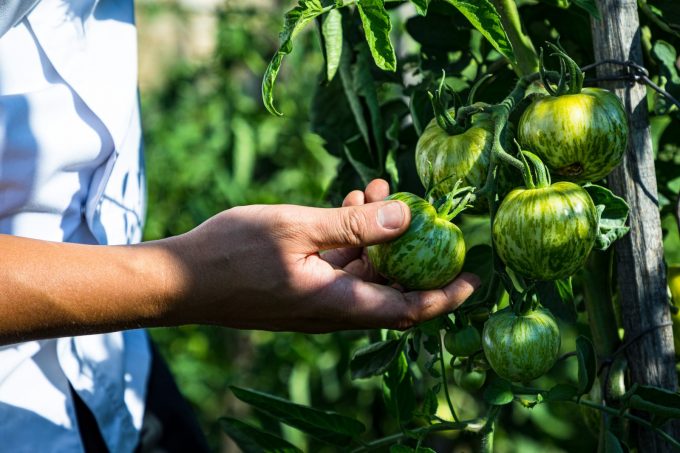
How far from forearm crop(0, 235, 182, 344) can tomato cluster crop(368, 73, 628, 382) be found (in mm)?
228

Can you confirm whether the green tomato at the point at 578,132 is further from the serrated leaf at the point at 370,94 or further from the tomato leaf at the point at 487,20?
the serrated leaf at the point at 370,94

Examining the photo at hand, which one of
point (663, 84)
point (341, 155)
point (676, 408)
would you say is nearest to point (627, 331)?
point (676, 408)

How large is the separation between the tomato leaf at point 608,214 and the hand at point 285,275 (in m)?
0.13

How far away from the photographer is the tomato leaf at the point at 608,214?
824 mm

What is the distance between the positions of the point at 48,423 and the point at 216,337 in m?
1.80

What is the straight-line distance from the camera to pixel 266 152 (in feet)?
9.39

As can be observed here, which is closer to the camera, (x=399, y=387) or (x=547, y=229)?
(x=547, y=229)

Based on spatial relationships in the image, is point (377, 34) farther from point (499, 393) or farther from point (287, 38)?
point (499, 393)

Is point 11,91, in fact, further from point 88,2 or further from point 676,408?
point 676,408

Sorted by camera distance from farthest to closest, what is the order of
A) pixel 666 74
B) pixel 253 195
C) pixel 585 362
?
pixel 253 195, pixel 666 74, pixel 585 362

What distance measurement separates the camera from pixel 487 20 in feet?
2.65

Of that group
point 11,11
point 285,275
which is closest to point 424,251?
point 285,275

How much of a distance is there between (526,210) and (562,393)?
22 cm

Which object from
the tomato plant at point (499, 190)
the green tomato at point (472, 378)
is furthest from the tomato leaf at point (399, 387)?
the green tomato at point (472, 378)
